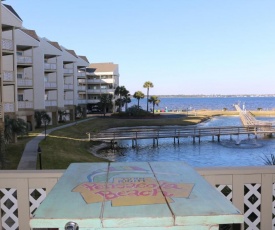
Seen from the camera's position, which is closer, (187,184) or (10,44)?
(187,184)

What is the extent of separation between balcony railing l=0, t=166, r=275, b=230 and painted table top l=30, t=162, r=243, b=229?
1127 millimetres

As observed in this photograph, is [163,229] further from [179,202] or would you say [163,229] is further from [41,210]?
[41,210]

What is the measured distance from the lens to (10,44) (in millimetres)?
30938

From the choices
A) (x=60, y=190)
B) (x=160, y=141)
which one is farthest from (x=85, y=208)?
(x=160, y=141)

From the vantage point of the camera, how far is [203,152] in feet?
126

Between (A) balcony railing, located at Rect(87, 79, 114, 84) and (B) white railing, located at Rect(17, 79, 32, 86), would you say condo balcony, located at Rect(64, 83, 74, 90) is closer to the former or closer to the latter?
(B) white railing, located at Rect(17, 79, 32, 86)

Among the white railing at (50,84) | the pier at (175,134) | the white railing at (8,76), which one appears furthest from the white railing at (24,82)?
the white railing at (50,84)

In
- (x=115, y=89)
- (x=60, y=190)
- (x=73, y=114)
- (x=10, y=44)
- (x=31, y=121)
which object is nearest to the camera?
(x=60, y=190)

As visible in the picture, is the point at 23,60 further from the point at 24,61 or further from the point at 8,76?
the point at 8,76

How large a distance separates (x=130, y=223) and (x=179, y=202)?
0.45m

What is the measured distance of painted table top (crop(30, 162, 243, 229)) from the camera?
7.07 ft

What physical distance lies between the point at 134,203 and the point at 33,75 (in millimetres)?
40878

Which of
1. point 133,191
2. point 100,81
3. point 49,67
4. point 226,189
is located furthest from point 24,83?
point 100,81

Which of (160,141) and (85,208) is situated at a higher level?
(85,208)
